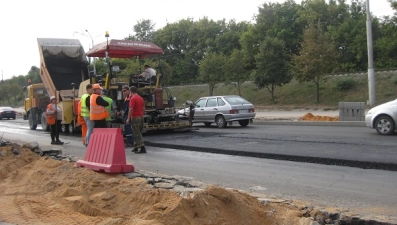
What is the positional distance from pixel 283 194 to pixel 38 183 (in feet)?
13.8

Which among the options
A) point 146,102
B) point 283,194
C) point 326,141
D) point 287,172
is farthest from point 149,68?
point 283,194

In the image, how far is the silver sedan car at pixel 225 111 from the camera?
19266 millimetres

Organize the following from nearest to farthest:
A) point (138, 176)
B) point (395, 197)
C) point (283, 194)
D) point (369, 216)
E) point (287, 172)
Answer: point (369, 216) < point (395, 197) < point (283, 194) < point (138, 176) < point (287, 172)

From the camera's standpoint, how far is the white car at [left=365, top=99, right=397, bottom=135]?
13492 mm

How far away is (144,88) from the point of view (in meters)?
16.0

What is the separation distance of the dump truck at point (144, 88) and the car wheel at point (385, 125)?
6.71 m

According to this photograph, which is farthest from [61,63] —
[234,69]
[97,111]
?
[234,69]

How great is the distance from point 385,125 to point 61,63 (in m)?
13.9

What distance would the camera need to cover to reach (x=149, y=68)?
1627 cm

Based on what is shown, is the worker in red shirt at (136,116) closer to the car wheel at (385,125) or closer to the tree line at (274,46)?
the tree line at (274,46)

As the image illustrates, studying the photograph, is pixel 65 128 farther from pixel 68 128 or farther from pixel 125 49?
pixel 125 49

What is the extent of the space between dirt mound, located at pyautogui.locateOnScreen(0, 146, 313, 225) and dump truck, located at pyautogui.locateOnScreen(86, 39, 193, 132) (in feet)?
25.2

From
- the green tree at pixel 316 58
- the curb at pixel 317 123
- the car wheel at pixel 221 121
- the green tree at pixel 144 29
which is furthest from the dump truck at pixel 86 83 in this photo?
the green tree at pixel 144 29

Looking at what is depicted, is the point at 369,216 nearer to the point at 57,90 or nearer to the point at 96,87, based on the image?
the point at 96,87
